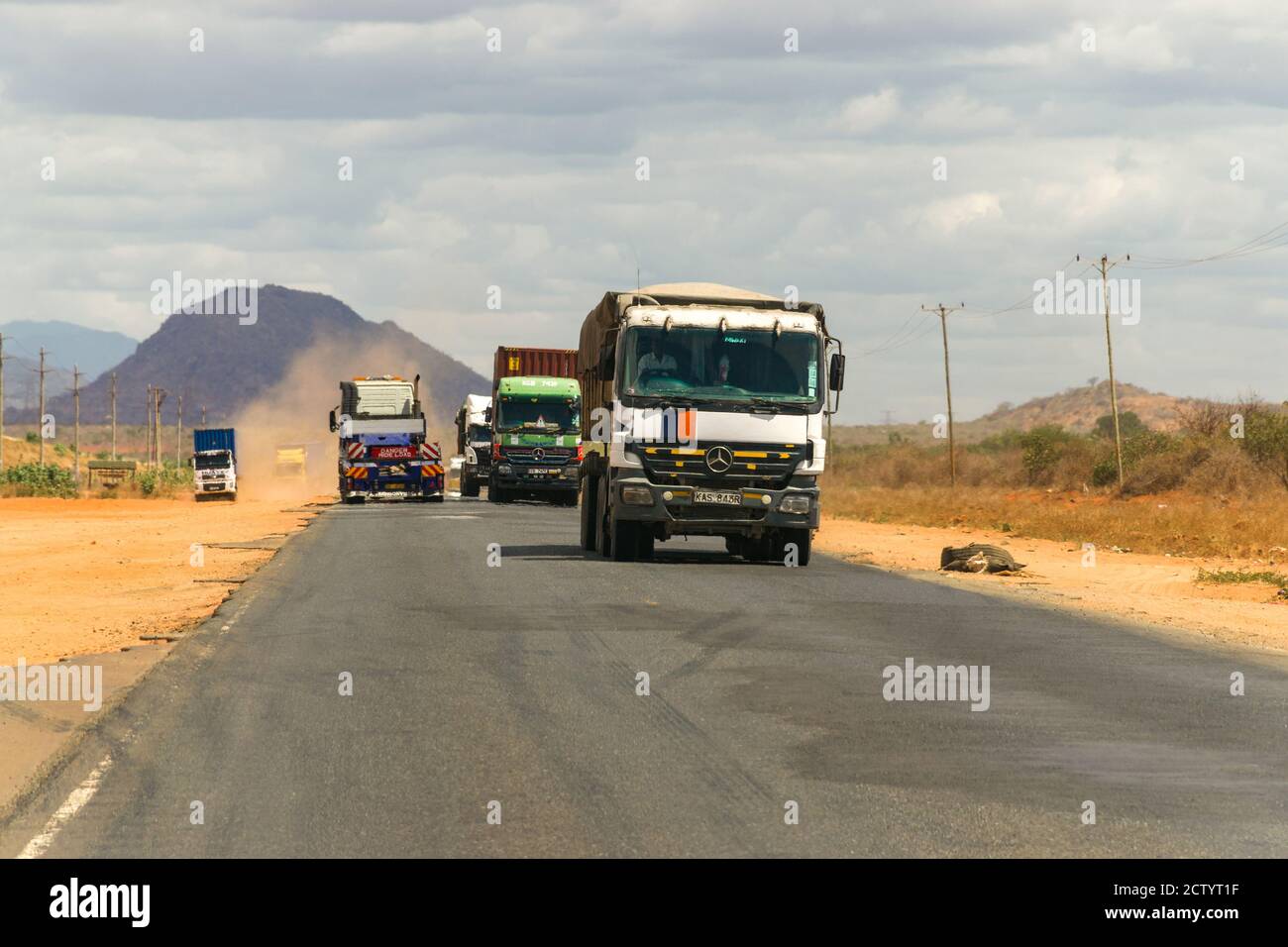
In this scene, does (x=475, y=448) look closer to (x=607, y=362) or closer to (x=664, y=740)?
(x=607, y=362)

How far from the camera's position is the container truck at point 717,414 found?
72.1 ft

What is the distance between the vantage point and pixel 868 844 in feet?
24.8

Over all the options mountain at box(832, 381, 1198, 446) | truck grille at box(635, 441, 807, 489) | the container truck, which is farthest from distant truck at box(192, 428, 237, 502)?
mountain at box(832, 381, 1198, 446)

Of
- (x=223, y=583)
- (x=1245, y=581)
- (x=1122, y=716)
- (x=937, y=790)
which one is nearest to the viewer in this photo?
(x=937, y=790)

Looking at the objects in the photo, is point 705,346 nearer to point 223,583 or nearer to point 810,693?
point 223,583

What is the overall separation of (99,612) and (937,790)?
498 inches

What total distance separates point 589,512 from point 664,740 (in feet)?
51.2

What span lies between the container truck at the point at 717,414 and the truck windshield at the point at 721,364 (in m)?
0.01

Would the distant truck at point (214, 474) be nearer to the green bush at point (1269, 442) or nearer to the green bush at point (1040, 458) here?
the green bush at point (1040, 458)

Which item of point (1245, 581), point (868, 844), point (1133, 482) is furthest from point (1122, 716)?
point (1133, 482)

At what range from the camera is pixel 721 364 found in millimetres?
22094

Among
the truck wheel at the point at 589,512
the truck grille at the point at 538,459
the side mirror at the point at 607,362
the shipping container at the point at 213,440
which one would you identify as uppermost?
the shipping container at the point at 213,440

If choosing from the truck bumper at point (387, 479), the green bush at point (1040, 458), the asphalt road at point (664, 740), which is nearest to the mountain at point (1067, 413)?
the green bush at point (1040, 458)
